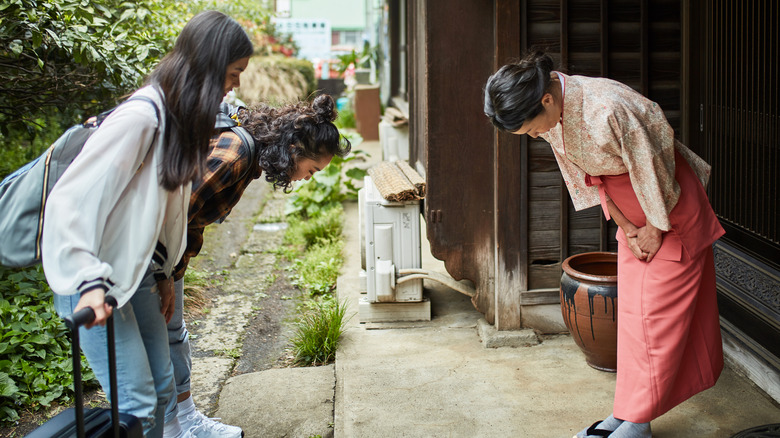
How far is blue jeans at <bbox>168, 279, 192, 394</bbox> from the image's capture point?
3.00 m

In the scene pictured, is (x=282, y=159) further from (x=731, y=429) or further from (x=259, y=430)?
(x=731, y=429)

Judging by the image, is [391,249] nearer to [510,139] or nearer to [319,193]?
[510,139]

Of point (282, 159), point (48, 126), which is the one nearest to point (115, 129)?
point (282, 159)

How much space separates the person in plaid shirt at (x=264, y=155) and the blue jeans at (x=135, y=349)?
0.22 m

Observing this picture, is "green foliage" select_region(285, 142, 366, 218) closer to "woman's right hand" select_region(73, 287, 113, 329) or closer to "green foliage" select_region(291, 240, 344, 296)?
"green foliage" select_region(291, 240, 344, 296)

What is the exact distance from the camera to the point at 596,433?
10.2ft

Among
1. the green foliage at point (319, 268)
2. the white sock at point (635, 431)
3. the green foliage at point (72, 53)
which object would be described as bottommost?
the white sock at point (635, 431)

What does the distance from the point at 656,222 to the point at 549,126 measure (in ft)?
1.84

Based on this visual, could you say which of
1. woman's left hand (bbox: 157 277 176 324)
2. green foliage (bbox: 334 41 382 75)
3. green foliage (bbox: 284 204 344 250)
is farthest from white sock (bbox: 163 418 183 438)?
green foliage (bbox: 334 41 382 75)

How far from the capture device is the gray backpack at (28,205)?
209 centimetres

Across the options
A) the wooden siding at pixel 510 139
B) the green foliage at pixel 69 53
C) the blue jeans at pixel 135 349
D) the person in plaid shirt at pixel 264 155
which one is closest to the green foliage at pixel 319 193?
the green foliage at pixel 69 53

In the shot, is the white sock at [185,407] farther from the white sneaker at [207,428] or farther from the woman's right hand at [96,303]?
the woman's right hand at [96,303]

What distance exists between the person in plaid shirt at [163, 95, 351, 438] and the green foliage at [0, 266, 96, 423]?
58.1 inches

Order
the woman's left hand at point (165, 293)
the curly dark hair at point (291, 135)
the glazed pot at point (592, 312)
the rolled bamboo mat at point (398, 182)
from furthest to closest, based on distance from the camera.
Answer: the rolled bamboo mat at point (398, 182) → the glazed pot at point (592, 312) → the curly dark hair at point (291, 135) → the woman's left hand at point (165, 293)
